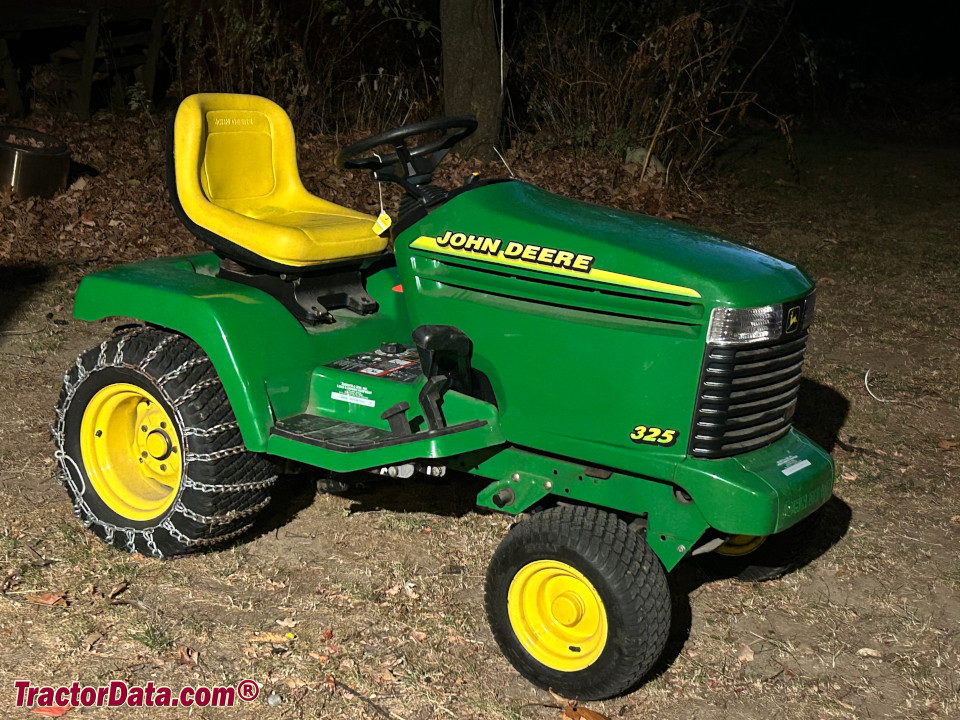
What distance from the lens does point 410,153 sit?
10.5 ft

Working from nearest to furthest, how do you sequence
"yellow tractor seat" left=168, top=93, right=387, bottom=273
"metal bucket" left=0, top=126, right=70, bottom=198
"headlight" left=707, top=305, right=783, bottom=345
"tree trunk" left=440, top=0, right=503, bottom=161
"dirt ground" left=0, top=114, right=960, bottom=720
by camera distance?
"headlight" left=707, top=305, right=783, bottom=345
"dirt ground" left=0, top=114, right=960, bottom=720
"yellow tractor seat" left=168, top=93, right=387, bottom=273
"metal bucket" left=0, top=126, right=70, bottom=198
"tree trunk" left=440, top=0, right=503, bottom=161

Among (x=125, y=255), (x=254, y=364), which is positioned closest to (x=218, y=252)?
(x=254, y=364)

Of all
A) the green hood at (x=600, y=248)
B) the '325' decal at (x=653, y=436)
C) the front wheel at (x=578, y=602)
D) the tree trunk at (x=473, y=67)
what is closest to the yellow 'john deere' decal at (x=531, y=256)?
the green hood at (x=600, y=248)

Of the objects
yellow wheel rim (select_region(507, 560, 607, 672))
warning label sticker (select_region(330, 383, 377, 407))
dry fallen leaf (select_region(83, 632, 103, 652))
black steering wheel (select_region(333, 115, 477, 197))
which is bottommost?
dry fallen leaf (select_region(83, 632, 103, 652))

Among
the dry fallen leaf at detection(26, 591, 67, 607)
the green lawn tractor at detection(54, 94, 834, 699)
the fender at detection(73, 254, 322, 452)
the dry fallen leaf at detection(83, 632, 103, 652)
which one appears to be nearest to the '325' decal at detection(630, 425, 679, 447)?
the green lawn tractor at detection(54, 94, 834, 699)

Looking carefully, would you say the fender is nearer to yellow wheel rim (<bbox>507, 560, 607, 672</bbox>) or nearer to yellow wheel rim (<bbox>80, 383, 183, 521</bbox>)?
yellow wheel rim (<bbox>80, 383, 183, 521</bbox>)

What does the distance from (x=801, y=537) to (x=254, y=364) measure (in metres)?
1.83

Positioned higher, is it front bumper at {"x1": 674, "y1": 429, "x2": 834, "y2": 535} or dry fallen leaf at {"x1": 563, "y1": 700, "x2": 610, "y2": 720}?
front bumper at {"x1": 674, "y1": 429, "x2": 834, "y2": 535}

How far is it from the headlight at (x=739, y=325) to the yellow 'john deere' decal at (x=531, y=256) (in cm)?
9

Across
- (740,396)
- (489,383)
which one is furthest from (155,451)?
(740,396)

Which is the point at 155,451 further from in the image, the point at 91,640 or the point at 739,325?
the point at 739,325

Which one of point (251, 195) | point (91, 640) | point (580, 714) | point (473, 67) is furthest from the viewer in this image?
point (473, 67)
